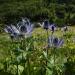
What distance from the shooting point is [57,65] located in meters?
4.84

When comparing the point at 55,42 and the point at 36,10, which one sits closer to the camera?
the point at 55,42

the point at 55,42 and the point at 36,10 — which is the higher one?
the point at 55,42

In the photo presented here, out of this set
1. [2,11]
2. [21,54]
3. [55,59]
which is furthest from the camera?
[2,11]

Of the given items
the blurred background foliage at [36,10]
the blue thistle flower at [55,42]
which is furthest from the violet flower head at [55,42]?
the blurred background foliage at [36,10]

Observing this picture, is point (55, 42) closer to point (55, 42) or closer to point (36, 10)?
point (55, 42)

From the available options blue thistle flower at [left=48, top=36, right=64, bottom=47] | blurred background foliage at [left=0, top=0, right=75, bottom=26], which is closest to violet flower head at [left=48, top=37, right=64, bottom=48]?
blue thistle flower at [left=48, top=36, right=64, bottom=47]

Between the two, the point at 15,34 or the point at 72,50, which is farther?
the point at 72,50

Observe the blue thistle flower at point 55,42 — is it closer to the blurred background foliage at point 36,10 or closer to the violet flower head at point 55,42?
the violet flower head at point 55,42

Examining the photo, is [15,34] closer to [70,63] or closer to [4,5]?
[70,63]

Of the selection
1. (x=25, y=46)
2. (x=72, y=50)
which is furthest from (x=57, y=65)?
(x=72, y=50)

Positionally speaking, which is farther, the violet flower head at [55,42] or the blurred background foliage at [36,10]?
the blurred background foliage at [36,10]

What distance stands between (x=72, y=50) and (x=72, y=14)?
42.9ft

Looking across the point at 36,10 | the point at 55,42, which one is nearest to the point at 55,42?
the point at 55,42

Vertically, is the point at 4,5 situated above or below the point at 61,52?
below
